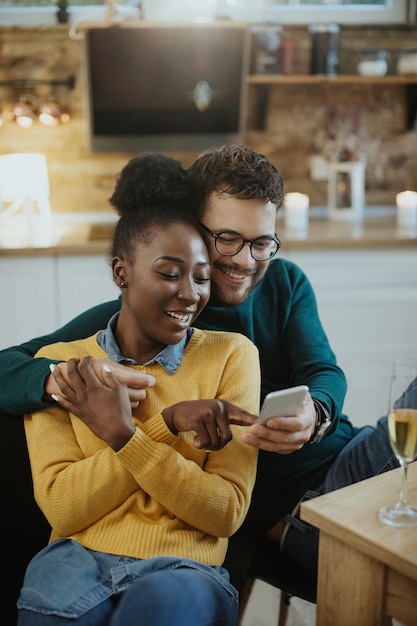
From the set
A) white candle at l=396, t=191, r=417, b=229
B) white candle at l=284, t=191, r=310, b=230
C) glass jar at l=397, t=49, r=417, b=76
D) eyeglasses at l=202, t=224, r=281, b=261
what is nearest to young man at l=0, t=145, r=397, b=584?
eyeglasses at l=202, t=224, r=281, b=261

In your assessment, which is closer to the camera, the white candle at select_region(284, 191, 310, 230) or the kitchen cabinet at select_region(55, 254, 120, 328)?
the kitchen cabinet at select_region(55, 254, 120, 328)

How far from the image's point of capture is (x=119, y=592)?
120cm

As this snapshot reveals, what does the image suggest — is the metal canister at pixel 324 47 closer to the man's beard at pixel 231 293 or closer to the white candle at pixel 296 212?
the white candle at pixel 296 212

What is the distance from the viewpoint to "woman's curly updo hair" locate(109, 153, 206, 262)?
4.47 ft

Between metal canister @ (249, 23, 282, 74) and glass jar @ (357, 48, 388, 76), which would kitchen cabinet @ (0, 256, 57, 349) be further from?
glass jar @ (357, 48, 388, 76)

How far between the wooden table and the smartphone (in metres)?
0.14

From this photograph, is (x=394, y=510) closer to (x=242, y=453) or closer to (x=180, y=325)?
(x=242, y=453)

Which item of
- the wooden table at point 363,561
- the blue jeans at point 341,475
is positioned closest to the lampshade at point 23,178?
the blue jeans at point 341,475

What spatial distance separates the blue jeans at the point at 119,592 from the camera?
108 cm

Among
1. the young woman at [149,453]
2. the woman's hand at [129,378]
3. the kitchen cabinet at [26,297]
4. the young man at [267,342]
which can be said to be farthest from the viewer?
the kitchen cabinet at [26,297]

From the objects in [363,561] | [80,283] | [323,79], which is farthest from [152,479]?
[323,79]

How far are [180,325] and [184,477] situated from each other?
0.26m

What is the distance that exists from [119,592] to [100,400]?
0.97 ft

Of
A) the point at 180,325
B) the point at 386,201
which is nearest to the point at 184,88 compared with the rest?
the point at 386,201
